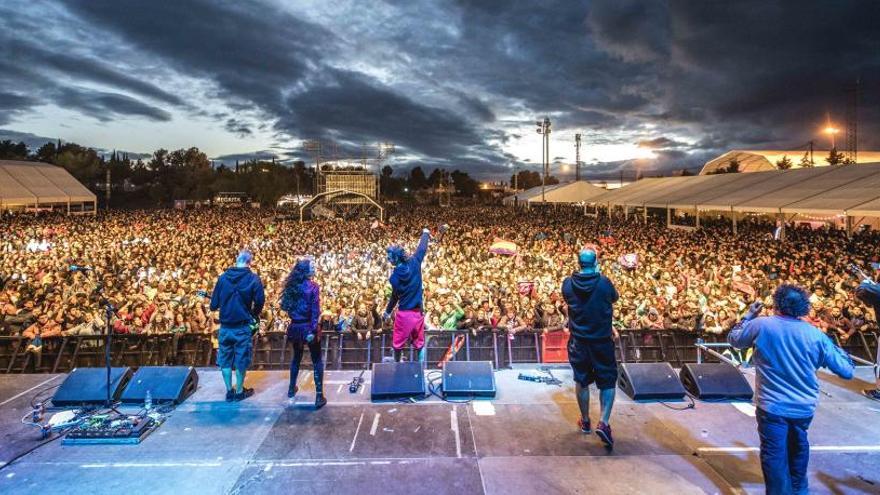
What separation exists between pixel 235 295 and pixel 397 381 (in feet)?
5.82

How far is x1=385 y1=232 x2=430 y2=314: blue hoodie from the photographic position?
496 cm

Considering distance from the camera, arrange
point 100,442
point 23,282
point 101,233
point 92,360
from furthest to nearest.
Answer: point 101,233 → point 23,282 → point 92,360 → point 100,442

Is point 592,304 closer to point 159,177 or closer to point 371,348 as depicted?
point 371,348

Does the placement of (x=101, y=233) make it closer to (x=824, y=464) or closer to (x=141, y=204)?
(x=824, y=464)

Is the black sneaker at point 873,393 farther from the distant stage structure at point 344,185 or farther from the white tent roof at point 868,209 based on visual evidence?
the distant stage structure at point 344,185

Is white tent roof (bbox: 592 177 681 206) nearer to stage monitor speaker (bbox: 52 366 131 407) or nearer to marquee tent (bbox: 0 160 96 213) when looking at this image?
stage monitor speaker (bbox: 52 366 131 407)

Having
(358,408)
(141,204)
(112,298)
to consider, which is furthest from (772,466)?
(141,204)

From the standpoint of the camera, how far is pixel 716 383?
15.6ft

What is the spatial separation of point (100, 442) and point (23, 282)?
35.6 feet

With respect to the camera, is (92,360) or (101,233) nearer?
(92,360)

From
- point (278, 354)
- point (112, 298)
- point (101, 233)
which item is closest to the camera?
point (278, 354)

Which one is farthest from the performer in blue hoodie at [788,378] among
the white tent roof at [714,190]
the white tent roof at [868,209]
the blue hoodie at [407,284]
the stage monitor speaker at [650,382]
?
the white tent roof at [714,190]

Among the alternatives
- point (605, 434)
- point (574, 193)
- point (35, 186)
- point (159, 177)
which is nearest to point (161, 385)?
point (605, 434)

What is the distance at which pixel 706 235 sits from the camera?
22.1 meters
